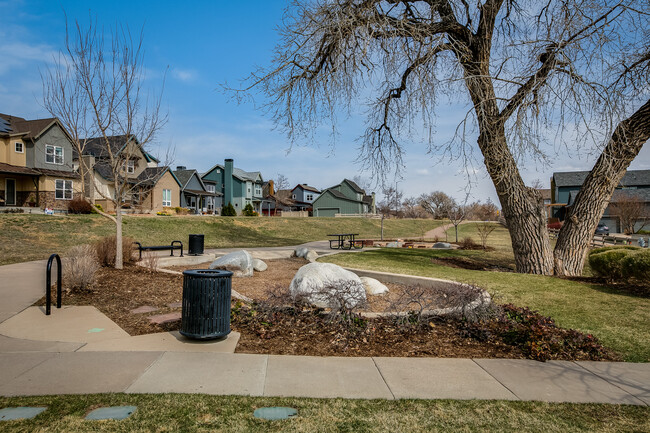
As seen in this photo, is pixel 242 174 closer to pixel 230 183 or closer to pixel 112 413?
pixel 230 183

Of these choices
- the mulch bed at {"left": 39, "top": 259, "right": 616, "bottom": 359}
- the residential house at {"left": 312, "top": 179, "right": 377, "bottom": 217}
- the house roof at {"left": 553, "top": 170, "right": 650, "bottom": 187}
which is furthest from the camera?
the residential house at {"left": 312, "top": 179, "right": 377, "bottom": 217}

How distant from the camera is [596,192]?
10.8m

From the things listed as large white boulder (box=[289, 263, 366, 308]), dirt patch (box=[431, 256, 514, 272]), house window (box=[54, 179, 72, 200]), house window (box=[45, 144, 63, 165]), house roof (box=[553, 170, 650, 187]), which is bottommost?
dirt patch (box=[431, 256, 514, 272])

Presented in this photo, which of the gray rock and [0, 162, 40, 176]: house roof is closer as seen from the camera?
the gray rock

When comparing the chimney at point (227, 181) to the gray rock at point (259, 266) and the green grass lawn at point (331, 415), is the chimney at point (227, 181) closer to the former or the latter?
the gray rock at point (259, 266)

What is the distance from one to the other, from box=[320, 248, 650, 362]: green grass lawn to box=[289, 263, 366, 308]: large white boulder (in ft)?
7.87

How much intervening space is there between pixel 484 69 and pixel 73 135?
1093 centimetres

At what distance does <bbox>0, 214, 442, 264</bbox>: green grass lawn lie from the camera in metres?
18.3

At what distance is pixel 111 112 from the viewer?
34.4 feet

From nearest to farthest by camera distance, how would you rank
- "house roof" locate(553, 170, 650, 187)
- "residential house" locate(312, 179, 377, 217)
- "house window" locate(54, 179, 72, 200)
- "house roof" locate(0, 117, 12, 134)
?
"house roof" locate(0, 117, 12, 134)
"house window" locate(54, 179, 72, 200)
"house roof" locate(553, 170, 650, 187)
"residential house" locate(312, 179, 377, 217)

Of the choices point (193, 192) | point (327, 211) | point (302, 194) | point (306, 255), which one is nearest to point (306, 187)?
point (302, 194)

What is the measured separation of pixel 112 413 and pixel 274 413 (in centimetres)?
A: 130

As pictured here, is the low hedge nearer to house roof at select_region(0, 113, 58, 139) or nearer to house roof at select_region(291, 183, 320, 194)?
house roof at select_region(0, 113, 58, 139)

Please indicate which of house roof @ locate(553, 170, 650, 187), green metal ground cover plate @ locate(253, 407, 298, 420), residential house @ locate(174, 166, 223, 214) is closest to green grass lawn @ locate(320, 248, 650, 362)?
green metal ground cover plate @ locate(253, 407, 298, 420)
